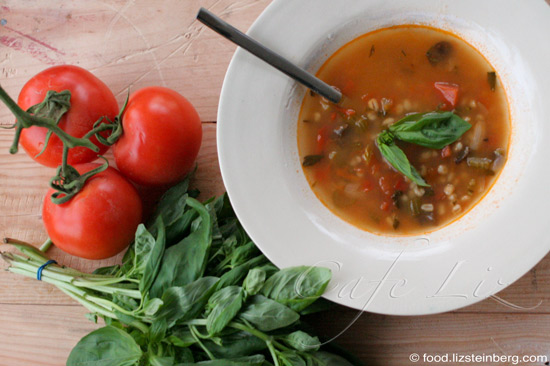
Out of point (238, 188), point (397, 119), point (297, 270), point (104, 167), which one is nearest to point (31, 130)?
point (104, 167)

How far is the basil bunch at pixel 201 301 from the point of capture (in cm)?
178

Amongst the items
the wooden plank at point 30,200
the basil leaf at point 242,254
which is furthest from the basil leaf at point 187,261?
the wooden plank at point 30,200

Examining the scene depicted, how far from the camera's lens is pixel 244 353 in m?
1.85

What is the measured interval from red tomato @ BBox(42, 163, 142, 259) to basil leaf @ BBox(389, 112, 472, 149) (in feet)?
3.75

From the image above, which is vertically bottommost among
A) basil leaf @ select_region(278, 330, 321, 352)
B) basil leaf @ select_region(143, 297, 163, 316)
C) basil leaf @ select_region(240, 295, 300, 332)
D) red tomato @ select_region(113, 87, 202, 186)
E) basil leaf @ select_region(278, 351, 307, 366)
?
basil leaf @ select_region(143, 297, 163, 316)

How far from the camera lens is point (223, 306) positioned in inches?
69.9

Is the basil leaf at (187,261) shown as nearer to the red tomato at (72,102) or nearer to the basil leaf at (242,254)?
the basil leaf at (242,254)

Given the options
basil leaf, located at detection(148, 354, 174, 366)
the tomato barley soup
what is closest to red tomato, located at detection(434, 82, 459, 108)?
the tomato barley soup

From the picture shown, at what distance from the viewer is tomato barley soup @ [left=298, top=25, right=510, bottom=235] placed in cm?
194

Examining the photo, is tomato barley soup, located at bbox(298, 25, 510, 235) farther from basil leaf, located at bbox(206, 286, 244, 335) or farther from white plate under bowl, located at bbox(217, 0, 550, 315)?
basil leaf, located at bbox(206, 286, 244, 335)

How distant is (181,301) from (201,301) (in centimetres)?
8

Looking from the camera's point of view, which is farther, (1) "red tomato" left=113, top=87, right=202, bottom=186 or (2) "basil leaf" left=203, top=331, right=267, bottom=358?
(1) "red tomato" left=113, top=87, right=202, bottom=186

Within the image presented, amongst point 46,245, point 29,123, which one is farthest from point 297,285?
point 46,245

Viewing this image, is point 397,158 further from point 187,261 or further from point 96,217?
point 96,217
